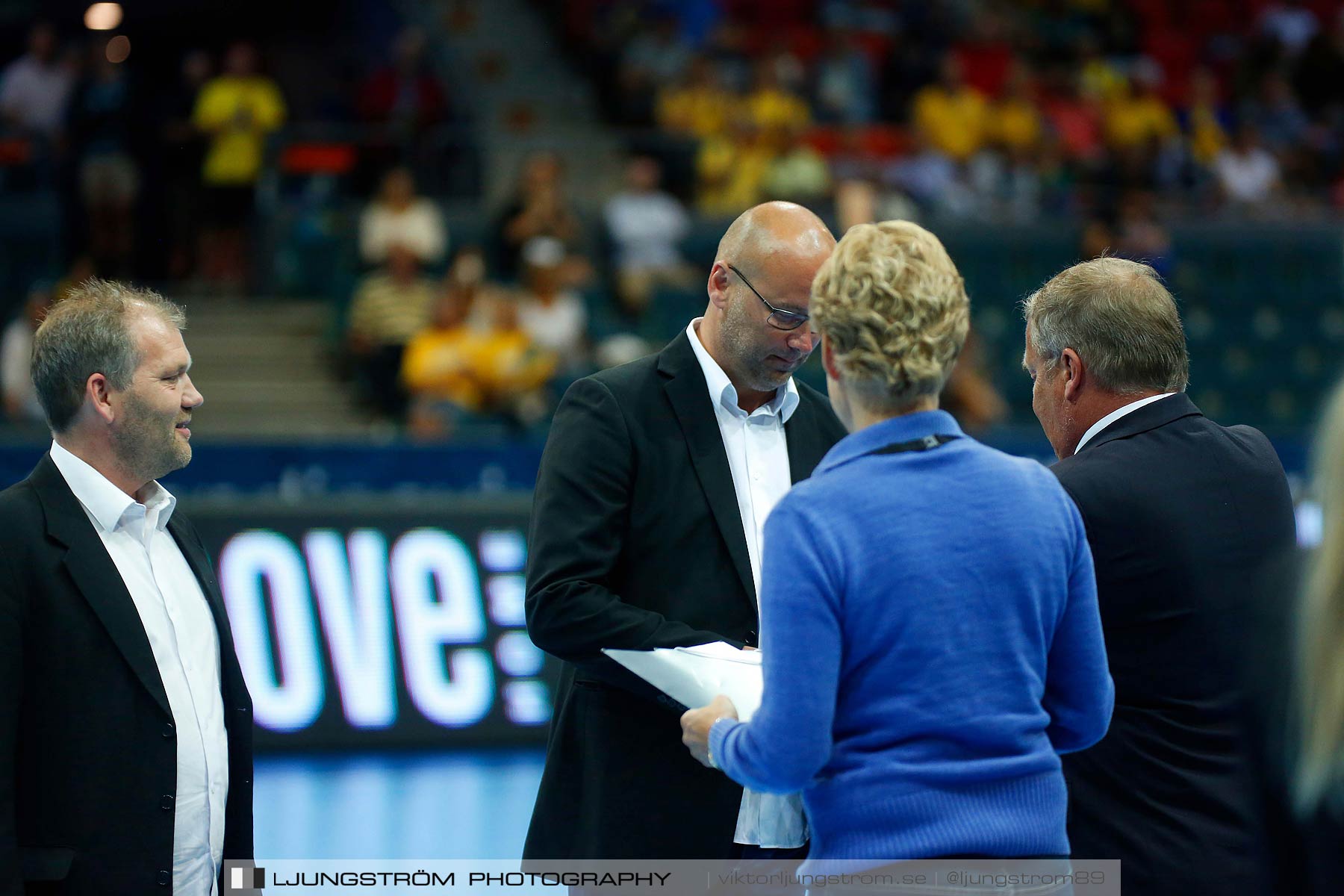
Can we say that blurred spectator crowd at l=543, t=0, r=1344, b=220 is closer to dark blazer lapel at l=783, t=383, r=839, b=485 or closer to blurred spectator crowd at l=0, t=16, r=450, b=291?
blurred spectator crowd at l=0, t=16, r=450, b=291

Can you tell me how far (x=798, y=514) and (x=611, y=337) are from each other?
834cm

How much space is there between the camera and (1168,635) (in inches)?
105

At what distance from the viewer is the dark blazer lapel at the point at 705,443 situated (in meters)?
2.91

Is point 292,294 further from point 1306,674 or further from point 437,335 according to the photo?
point 1306,674

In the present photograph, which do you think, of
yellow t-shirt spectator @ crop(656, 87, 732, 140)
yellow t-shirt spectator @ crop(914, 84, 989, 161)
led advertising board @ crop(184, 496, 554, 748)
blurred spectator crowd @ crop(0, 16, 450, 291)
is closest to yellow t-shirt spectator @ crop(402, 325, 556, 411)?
led advertising board @ crop(184, 496, 554, 748)

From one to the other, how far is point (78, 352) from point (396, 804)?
12.6 feet

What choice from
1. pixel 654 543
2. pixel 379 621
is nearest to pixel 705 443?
pixel 654 543

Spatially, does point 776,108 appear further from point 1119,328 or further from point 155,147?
point 1119,328

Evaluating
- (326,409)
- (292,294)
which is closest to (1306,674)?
(326,409)

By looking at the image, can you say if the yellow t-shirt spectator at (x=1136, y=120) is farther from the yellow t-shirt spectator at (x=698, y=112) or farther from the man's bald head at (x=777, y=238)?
the man's bald head at (x=777, y=238)

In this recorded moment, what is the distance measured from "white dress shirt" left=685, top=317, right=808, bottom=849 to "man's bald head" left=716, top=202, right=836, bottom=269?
0.81 ft

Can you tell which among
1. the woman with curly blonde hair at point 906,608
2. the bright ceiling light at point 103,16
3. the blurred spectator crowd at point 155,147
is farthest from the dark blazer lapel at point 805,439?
the bright ceiling light at point 103,16

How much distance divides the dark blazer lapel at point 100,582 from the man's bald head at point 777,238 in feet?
4.36

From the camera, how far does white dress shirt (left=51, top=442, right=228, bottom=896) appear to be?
9.08 ft
